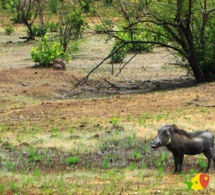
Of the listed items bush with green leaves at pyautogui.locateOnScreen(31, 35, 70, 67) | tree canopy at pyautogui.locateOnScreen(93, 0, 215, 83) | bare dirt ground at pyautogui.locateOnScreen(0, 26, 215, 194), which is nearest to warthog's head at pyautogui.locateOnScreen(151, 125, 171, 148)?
bare dirt ground at pyautogui.locateOnScreen(0, 26, 215, 194)

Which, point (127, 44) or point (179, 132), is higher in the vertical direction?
point (179, 132)

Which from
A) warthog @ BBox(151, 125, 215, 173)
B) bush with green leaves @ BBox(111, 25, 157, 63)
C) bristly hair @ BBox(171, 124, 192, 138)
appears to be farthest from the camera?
bush with green leaves @ BBox(111, 25, 157, 63)

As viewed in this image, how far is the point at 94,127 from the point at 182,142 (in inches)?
136

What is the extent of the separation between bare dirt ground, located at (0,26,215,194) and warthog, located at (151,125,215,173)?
10.7 inches

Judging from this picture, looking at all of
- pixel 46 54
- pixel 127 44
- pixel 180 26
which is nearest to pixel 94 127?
pixel 180 26

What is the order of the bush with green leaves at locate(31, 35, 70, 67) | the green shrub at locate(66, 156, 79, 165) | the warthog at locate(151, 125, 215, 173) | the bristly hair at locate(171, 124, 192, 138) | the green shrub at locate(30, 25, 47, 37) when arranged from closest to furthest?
1. the warthog at locate(151, 125, 215, 173)
2. the bristly hair at locate(171, 124, 192, 138)
3. the green shrub at locate(66, 156, 79, 165)
4. the bush with green leaves at locate(31, 35, 70, 67)
5. the green shrub at locate(30, 25, 47, 37)

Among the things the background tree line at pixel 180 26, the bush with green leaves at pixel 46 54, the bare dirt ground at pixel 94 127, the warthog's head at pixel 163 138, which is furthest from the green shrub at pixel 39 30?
the warthog's head at pixel 163 138

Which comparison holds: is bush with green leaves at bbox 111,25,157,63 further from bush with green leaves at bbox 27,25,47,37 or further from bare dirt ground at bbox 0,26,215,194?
bush with green leaves at bbox 27,25,47,37

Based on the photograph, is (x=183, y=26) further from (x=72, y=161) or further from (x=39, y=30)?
(x=39, y=30)

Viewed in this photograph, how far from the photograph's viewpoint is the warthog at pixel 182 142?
26.0 ft

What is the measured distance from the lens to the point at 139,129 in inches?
431

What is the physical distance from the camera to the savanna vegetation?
26.1ft

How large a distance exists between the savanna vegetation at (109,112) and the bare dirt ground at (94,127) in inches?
0.6

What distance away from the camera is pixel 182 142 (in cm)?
804
